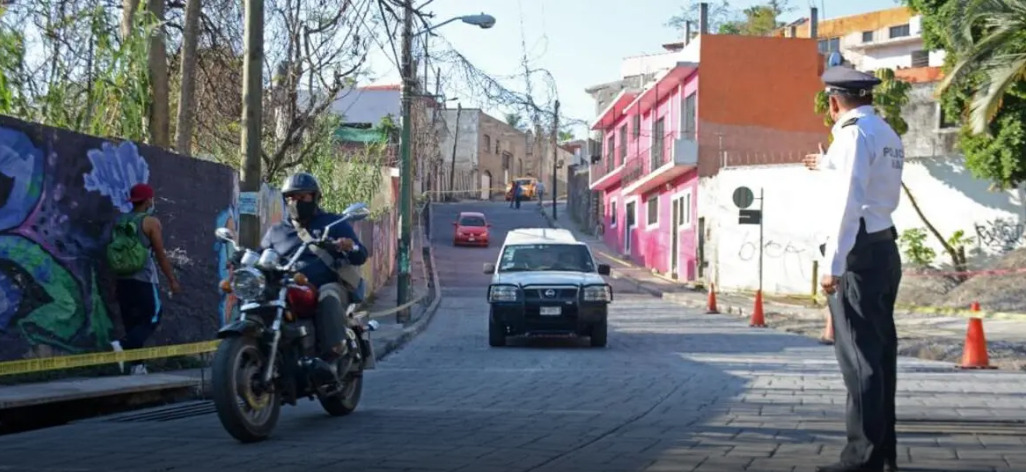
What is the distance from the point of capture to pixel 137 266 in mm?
10672

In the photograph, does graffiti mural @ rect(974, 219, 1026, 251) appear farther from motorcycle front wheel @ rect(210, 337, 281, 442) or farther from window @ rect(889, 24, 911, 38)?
window @ rect(889, 24, 911, 38)

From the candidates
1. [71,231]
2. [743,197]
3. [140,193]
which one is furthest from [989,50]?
[71,231]

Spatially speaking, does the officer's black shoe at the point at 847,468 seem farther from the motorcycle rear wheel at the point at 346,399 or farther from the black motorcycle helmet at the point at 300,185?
the black motorcycle helmet at the point at 300,185

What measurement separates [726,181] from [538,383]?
25706mm

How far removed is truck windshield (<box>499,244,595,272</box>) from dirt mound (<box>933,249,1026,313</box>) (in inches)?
337

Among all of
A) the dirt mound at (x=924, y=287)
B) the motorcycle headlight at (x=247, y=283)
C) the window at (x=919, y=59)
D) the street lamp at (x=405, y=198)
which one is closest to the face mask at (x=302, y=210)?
the motorcycle headlight at (x=247, y=283)

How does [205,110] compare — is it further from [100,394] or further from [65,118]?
[100,394]

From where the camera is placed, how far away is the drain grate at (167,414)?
8.88m

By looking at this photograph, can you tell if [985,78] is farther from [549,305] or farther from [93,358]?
[93,358]

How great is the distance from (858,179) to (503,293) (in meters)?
13.2

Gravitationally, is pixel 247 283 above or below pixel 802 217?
below

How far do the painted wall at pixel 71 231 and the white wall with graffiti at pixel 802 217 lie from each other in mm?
19200

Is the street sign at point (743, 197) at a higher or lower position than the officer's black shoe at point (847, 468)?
higher

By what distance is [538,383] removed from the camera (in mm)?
12250
